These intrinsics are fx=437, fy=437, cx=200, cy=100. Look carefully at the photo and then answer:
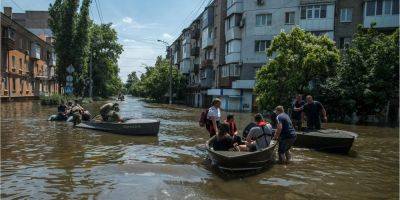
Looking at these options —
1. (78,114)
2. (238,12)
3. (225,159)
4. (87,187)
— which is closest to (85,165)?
(87,187)

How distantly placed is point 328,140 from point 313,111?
1.25 meters

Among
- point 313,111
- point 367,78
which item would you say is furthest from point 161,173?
point 367,78

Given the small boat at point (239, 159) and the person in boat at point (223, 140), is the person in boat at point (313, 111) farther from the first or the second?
the person in boat at point (223, 140)

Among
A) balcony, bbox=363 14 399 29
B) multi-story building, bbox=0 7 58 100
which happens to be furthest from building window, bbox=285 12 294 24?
multi-story building, bbox=0 7 58 100

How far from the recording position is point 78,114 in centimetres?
2281

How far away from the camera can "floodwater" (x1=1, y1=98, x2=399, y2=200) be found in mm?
9320

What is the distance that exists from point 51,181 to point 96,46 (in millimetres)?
69852

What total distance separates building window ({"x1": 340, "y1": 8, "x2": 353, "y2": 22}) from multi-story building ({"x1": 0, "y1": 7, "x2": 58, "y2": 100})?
35655 millimetres

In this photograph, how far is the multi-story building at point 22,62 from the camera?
48.2 metres

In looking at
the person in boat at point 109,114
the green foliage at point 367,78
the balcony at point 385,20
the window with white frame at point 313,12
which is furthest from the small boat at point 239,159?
the window with white frame at point 313,12

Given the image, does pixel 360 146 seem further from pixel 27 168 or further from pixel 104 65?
pixel 104 65

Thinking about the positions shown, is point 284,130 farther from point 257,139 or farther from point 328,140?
point 328,140

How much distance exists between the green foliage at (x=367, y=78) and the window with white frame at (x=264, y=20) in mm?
13682

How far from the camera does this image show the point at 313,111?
16109 mm
